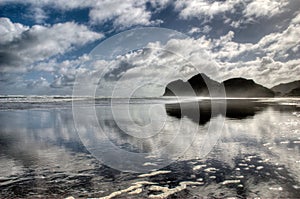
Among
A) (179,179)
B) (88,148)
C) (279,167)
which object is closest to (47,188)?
(179,179)

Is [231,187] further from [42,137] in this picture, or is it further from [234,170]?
[42,137]

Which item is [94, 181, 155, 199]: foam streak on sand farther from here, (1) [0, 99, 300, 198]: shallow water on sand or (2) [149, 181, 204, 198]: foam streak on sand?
(2) [149, 181, 204, 198]: foam streak on sand

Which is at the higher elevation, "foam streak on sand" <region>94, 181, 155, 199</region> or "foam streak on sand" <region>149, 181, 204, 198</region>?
"foam streak on sand" <region>94, 181, 155, 199</region>

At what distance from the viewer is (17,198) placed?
7.21m

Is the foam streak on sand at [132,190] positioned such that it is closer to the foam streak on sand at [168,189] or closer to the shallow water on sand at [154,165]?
the shallow water on sand at [154,165]

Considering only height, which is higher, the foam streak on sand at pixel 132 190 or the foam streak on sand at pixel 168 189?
the foam streak on sand at pixel 132 190

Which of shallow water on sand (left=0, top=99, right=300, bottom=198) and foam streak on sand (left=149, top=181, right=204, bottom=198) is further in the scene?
shallow water on sand (left=0, top=99, right=300, bottom=198)

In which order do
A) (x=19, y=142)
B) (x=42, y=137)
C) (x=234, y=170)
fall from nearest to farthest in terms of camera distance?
(x=234, y=170), (x=19, y=142), (x=42, y=137)

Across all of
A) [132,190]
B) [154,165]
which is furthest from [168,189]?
[154,165]

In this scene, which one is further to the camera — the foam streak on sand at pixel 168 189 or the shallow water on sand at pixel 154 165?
the shallow water on sand at pixel 154 165

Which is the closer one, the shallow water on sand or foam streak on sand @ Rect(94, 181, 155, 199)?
foam streak on sand @ Rect(94, 181, 155, 199)

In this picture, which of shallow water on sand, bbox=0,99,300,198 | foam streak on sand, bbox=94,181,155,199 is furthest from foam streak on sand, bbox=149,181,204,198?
foam streak on sand, bbox=94,181,155,199

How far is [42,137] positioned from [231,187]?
13.3m

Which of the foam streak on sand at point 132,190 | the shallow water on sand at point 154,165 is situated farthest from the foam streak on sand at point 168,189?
the foam streak on sand at point 132,190
